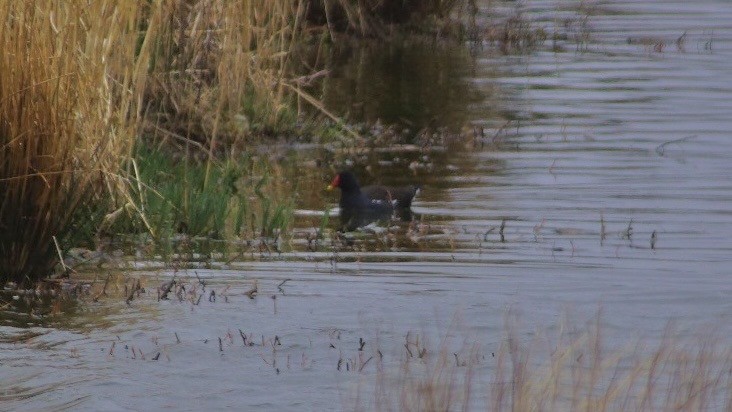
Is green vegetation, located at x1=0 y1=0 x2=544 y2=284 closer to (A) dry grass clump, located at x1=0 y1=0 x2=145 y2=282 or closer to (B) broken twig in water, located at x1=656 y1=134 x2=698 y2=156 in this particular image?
(A) dry grass clump, located at x1=0 y1=0 x2=145 y2=282

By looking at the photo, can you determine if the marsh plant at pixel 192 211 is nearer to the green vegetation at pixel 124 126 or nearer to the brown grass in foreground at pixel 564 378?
the green vegetation at pixel 124 126

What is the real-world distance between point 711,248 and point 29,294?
446 cm

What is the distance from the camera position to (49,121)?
29.5 ft

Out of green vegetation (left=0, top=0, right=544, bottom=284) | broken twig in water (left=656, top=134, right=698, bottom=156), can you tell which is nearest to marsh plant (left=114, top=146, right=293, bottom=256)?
green vegetation (left=0, top=0, right=544, bottom=284)

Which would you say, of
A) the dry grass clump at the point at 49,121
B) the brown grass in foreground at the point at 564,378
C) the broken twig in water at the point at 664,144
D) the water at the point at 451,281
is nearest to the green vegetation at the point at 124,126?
the dry grass clump at the point at 49,121

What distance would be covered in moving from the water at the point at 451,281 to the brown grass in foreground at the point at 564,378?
0.19 metres

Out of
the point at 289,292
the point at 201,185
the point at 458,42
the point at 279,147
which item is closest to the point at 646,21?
the point at 458,42

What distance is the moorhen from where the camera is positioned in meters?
12.6

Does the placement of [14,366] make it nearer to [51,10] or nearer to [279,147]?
[51,10]

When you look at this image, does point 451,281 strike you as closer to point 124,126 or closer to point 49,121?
point 124,126

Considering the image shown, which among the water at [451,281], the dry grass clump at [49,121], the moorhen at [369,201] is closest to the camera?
the water at [451,281]

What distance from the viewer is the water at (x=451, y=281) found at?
749 cm

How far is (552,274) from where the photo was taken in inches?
385

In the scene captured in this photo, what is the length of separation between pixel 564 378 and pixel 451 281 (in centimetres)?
244
